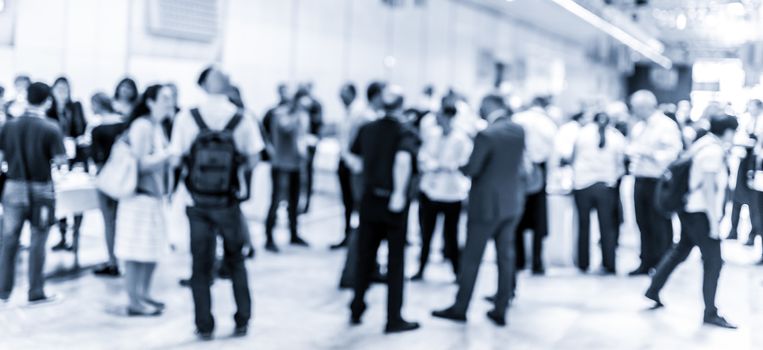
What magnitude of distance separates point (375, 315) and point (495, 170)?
47.1 inches

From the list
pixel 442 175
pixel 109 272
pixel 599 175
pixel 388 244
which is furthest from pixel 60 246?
pixel 599 175

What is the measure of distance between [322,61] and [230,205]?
6.51 meters

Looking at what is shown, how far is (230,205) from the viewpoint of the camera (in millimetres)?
4359

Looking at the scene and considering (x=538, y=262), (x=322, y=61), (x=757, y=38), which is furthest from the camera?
(x=757, y=38)

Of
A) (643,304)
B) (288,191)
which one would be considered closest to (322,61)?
(288,191)

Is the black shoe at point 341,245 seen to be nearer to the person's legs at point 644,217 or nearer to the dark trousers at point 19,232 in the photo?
the person's legs at point 644,217

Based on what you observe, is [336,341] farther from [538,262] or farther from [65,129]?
[65,129]

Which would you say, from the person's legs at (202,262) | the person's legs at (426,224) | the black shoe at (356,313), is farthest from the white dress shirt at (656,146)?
the person's legs at (202,262)

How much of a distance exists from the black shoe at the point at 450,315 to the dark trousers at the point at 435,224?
1.13m

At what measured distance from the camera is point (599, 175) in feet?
21.4

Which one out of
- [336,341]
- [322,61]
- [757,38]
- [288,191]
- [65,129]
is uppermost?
[757,38]

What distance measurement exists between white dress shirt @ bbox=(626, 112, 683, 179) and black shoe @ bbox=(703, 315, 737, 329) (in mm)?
1588

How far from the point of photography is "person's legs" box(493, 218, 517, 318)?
4941 millimetres

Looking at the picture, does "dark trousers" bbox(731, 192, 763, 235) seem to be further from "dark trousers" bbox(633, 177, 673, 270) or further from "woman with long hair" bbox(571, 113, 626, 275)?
"woman with long hair" bbox(571, 113, 626, 275)
